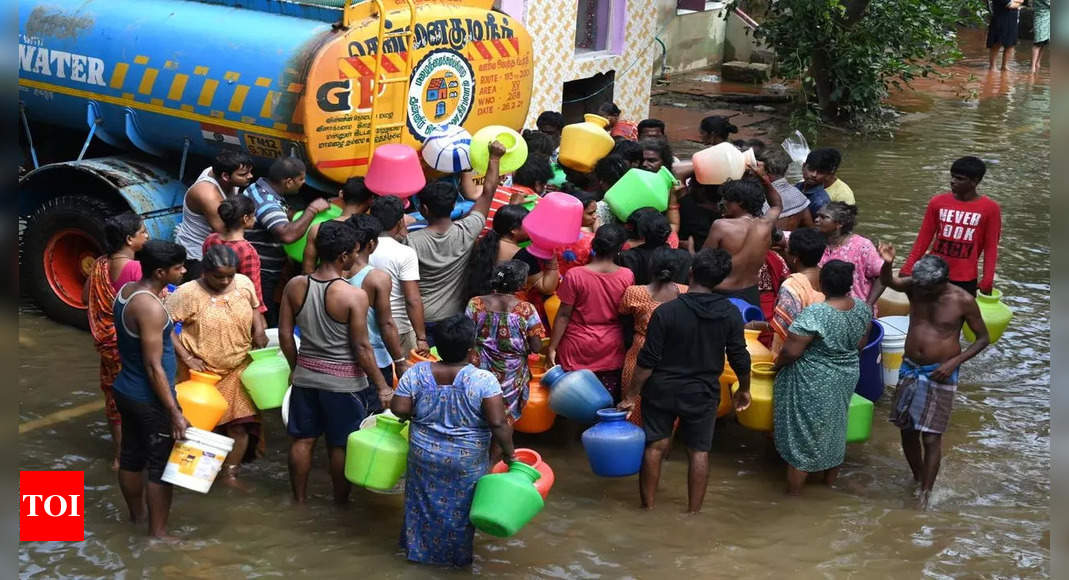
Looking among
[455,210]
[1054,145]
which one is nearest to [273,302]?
[455,210]

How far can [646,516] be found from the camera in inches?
225

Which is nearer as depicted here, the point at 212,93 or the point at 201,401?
the point at 201,401

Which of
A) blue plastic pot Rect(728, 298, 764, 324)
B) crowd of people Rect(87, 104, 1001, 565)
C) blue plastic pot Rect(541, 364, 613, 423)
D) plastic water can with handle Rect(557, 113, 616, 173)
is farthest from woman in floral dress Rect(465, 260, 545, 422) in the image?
plastic water can with handle Rect(557, 113, 616, 173)

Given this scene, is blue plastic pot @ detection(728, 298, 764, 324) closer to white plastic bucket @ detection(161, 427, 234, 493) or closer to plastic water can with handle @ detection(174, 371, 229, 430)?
plastic water can with handle @ detection(174, 371, 229, 430)

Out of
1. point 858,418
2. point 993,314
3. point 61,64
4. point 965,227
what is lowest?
point 858,418

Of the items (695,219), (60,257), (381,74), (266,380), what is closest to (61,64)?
(60,257)

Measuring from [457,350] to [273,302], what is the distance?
→ 2589 mm

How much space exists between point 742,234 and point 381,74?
2.29m

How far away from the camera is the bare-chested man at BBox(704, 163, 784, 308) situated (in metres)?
6.52

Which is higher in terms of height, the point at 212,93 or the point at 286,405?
the point at 212,93

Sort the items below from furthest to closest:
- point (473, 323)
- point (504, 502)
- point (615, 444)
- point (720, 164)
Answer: point (720, 164)
point (615, 444)
point (473, 323)
point (504, 502)

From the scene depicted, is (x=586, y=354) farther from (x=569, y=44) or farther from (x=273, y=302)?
(x=569, y=44)

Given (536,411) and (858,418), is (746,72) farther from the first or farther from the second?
(536,411)

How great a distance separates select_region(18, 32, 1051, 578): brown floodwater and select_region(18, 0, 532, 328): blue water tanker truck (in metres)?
0.90
